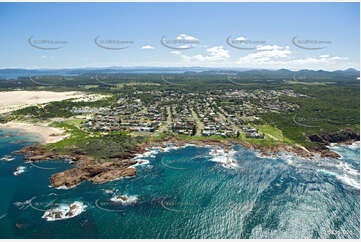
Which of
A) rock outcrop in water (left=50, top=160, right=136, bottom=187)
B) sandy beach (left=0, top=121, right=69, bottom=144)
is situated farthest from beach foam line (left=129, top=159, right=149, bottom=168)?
sandy beach (left=0, top=121, right=69, bottom=144)

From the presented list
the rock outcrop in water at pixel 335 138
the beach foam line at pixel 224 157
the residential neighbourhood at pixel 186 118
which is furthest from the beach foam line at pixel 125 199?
the rock outcrop in water at pixel 335 138

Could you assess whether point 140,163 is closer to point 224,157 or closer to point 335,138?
point 224,157

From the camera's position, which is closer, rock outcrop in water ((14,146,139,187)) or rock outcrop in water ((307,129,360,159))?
rock outcrop in water ((14,146,139,187))

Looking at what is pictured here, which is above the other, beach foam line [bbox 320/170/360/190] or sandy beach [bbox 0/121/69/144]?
sandy beach [bbox 0/121/69/144]

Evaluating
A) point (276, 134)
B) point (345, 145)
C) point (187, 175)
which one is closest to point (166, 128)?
point (187, 175)

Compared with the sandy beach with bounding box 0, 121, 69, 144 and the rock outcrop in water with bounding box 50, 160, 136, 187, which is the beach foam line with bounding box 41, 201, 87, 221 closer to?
the rock outcrop in water with bounding box 50, 160, 136, 187

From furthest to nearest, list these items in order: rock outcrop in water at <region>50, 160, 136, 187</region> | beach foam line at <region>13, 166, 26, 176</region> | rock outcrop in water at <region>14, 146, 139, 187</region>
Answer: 1. beach foam line at <region>13, 166, 26, 176</region>
2. rock outcrop in water at <region>14, 146, 139, 187</region>
3. rock outcrop in water at <region>50, 160, 136, 187</region>
